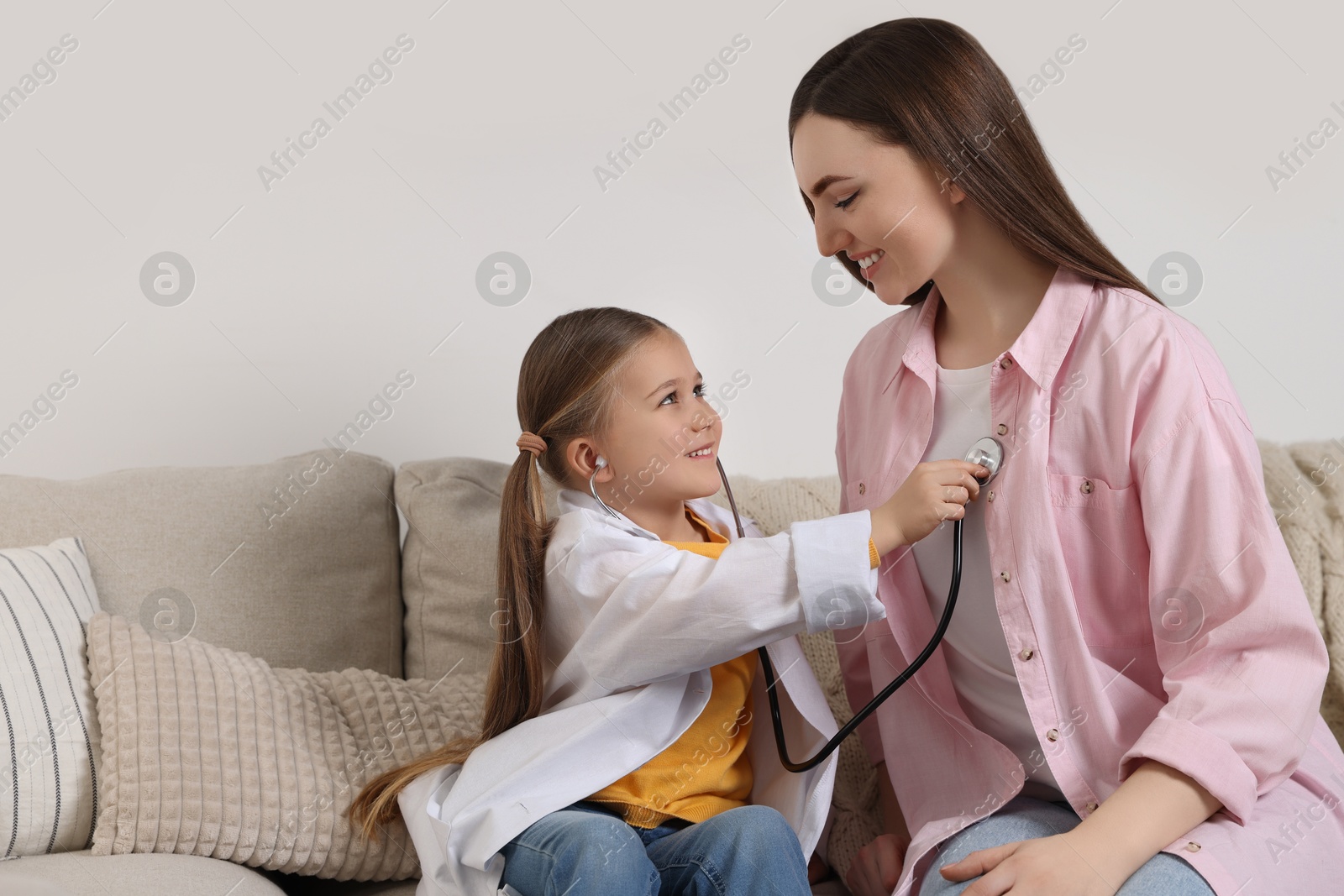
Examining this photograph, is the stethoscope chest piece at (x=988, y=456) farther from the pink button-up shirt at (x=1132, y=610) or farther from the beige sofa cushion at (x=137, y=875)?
the beige sofa cushion at (x=137, y=875)

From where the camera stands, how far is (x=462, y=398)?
2025 millimetres

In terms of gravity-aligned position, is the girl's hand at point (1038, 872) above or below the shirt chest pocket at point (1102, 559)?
below

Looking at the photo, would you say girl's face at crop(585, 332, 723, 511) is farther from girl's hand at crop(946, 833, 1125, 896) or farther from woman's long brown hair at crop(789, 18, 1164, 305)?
girl's hand at crop(946, 833, 1125, 896)

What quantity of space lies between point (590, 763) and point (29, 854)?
2.42ft

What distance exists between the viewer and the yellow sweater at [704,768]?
1.29 metres

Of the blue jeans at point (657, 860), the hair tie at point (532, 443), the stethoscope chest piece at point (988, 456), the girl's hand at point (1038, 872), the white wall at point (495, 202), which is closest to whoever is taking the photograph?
the girl's hand at point (1038, 872)

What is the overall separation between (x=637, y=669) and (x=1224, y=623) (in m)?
0.64

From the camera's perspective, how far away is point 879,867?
1.38 m

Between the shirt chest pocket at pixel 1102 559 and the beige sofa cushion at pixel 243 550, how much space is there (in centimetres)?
108

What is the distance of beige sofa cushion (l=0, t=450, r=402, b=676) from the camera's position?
5.22 ft

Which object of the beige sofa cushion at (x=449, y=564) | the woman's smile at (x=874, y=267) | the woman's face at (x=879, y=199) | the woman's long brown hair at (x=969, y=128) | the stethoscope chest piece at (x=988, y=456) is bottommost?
the beige sofa cushion at (x=449, y=564)

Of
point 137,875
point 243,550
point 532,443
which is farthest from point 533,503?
point 137,875

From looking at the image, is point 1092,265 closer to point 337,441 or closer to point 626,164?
point 626,164

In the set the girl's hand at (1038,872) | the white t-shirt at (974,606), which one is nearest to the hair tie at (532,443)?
the white t-shirt at (974,606)
